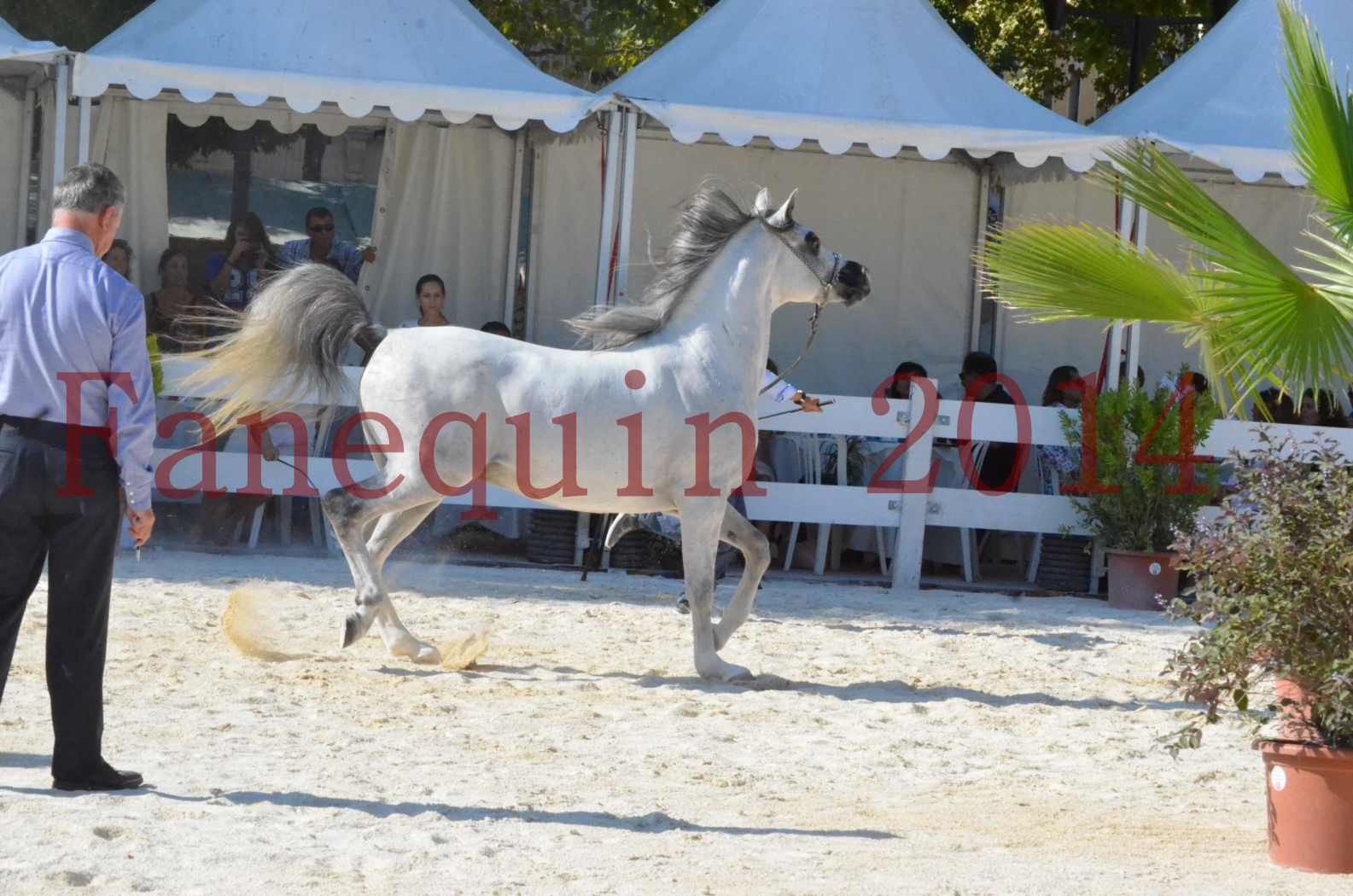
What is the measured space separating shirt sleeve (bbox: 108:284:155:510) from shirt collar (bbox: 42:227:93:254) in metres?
0.16

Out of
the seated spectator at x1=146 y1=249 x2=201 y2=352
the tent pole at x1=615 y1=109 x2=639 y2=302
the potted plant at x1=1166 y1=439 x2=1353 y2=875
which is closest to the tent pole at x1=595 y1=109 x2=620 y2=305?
the tent pole at x1=615 y1=109 x2=639 y2=302

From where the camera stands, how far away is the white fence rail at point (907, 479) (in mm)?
10070

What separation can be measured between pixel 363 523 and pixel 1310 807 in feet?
12.5

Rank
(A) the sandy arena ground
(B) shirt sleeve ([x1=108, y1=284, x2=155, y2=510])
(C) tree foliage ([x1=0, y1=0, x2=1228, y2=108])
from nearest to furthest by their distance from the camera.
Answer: (A) the sandy arena ground → (B) shirt sleeve ([x1=108, y1=284, x2=155, y2=510]) → (C) tree foliage ([x1=0, y1=0, x2=1228, y2=108])

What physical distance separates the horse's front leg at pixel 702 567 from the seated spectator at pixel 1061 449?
4126mm

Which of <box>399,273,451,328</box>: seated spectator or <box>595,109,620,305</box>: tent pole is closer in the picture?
<box>595,109,620,305</box>: tent pole

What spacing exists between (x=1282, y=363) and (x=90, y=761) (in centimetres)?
371

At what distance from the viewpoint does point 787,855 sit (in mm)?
4312

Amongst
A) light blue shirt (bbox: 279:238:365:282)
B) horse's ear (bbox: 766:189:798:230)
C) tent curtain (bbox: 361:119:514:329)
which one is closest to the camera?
horse's ear (bbox: 766:189:798:230)

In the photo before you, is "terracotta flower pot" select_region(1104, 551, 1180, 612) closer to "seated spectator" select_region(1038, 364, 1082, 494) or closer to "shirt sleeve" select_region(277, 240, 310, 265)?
"seated spectator" select_region(1038, 364, 1082, 494)

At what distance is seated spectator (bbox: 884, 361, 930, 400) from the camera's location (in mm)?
11227

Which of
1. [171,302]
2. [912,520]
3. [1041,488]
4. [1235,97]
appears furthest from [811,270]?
[171,302]

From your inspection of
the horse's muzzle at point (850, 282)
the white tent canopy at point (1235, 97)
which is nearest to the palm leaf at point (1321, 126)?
the horse's muzzle at point (850, 282)

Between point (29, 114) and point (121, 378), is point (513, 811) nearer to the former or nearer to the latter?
point (121, 378)
